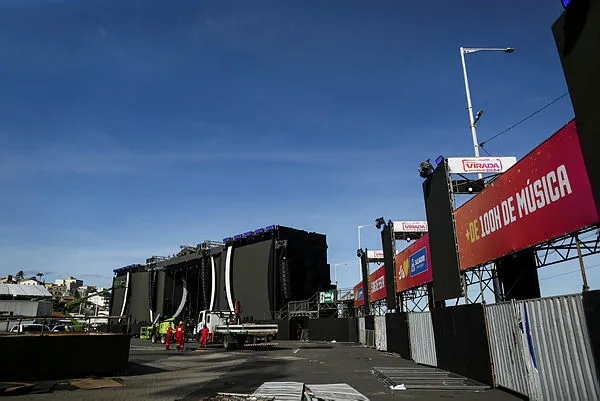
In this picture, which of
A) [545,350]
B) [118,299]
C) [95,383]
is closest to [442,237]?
[545,350]

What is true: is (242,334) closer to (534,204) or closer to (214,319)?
(214,319)

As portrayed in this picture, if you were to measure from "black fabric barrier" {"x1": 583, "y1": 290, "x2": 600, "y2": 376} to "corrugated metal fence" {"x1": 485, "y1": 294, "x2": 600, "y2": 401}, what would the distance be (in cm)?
18

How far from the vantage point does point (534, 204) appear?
1076cm

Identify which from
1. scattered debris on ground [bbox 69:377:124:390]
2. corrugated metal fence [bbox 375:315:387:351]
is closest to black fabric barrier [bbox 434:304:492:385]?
scattered debris on ground [bbox 69:377:124:390]

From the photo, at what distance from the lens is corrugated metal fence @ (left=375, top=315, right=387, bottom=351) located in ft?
84.5

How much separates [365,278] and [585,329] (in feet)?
99.9

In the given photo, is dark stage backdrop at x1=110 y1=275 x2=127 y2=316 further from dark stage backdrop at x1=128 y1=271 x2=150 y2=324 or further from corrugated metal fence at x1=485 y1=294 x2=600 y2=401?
corrugated metal fence at x1=485 y1=294 x2=600 y2=401

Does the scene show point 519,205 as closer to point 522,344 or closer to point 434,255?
point 522,344

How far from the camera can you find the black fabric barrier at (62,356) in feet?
39.5

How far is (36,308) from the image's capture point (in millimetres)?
46156

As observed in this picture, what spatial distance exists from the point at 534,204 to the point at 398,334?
1273 cm

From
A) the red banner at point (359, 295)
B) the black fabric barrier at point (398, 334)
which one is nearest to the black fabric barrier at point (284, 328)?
the red banner at point (359, 295)

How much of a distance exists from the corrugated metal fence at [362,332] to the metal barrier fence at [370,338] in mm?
859

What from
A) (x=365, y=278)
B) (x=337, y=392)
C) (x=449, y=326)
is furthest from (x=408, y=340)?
(x=365, y=278)
